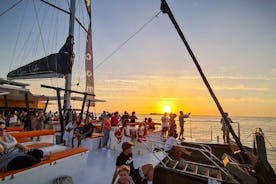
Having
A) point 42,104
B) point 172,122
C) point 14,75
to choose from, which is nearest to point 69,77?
point 14,75

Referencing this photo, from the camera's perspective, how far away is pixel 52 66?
8.30m

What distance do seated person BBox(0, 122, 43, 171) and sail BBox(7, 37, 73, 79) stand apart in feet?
16.4

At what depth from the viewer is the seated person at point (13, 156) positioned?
Answer: 3363 mm

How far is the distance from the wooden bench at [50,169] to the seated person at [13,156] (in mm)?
113

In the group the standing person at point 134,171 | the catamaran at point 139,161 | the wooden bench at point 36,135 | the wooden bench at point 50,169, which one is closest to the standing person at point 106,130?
the catamaran at point 139,161

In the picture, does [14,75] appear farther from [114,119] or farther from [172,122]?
[172,122]

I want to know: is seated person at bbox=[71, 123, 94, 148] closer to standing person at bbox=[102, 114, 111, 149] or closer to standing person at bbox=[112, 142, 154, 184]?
standing person at bbox=[102, 114, 111, 149]

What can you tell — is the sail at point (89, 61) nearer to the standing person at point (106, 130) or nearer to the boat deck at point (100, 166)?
the standing person at point (106, 130)

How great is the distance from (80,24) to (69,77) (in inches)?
214

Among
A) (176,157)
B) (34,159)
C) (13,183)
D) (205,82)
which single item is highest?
(205,82)

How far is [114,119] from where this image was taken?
9.52m

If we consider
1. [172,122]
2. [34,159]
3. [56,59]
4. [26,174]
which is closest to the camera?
[26,174]

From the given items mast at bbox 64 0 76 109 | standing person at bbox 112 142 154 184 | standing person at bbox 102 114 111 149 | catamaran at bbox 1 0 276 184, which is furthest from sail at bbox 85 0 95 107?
standing person at bbox 112 142 154 184

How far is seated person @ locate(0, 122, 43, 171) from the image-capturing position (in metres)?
3.36
